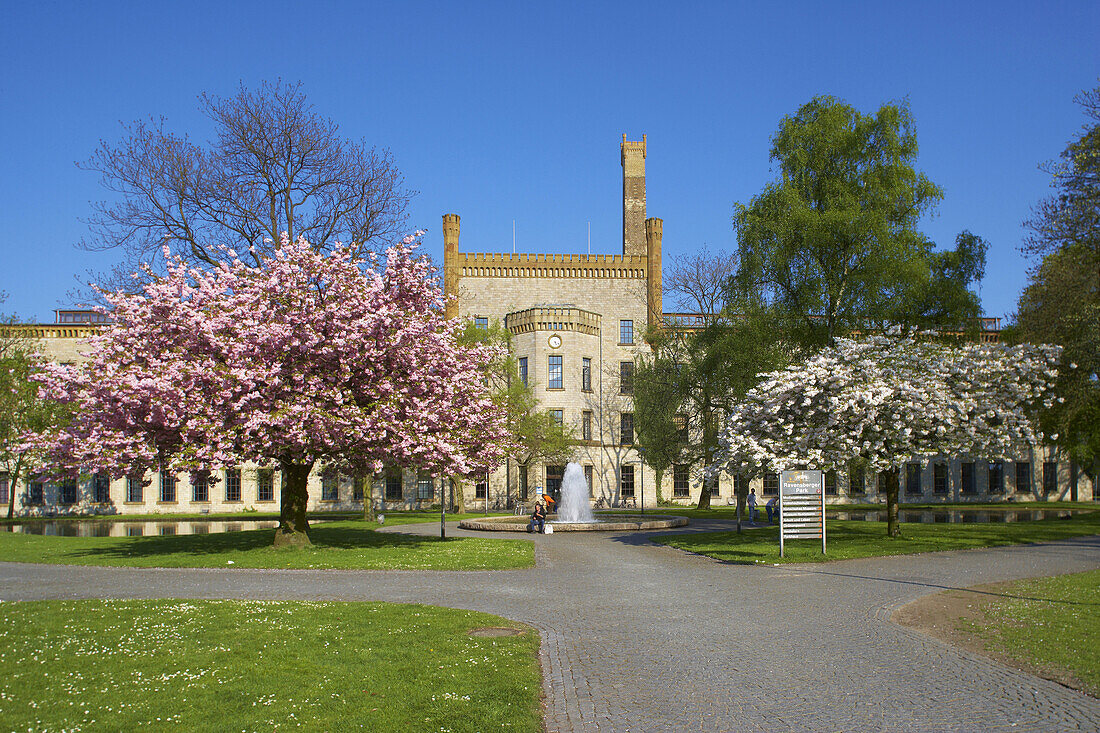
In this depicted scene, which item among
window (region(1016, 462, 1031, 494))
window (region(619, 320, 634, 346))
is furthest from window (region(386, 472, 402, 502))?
window (region(1016, 462, 1031, 494))

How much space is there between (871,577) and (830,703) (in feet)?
33.5

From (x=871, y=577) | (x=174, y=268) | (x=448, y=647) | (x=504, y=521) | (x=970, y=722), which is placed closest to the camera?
(x=970, y=722)

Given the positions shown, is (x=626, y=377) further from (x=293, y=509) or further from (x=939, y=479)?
(x=293, y=509)

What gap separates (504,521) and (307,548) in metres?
11.8

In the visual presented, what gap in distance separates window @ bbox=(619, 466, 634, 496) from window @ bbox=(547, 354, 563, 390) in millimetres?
7670

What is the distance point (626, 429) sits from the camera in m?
56.8

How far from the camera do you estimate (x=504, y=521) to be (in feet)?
112

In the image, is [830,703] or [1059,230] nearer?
[830,703]

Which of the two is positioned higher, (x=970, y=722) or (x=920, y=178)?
(x=920, y=178)

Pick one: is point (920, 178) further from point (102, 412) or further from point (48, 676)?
point (48, 676)

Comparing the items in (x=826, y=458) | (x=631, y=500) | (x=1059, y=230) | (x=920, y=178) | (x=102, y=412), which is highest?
(x=920, y=178)

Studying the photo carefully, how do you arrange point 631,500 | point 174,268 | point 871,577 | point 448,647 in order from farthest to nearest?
point 631,500
point 174,268
point 871,577
point 448,647

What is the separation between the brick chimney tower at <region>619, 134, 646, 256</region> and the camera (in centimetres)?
6119

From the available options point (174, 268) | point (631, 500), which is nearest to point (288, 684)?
point (174, 268)
